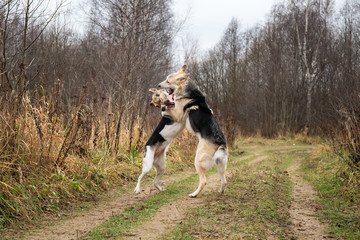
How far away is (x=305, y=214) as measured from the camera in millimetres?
4578

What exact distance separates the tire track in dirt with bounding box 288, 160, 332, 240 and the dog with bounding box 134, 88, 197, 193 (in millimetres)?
2407

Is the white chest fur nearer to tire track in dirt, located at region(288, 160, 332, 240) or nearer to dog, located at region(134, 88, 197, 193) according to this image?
dog, located at region(134, 88, 197, 193)

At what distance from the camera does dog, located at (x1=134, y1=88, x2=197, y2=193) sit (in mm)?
5672

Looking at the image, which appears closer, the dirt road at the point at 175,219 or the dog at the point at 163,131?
the dirt road at the point at 175,219

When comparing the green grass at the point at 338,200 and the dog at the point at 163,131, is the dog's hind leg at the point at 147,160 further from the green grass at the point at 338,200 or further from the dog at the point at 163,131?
the green grass at the point at 338,200

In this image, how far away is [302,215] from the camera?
4520mm

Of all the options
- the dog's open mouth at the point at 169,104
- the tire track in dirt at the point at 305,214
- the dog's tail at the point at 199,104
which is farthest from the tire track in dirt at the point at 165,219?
the dog's open mouth at the point at 169,104

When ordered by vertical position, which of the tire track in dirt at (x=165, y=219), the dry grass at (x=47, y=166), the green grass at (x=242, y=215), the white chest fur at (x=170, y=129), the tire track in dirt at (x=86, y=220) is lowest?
the tire track in dirt at (x=86, y=220)

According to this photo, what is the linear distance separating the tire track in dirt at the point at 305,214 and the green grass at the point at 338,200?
0.42 feet

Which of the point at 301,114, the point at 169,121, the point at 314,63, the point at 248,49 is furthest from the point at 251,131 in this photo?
the point at 169,121

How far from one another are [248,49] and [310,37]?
7.32 metres

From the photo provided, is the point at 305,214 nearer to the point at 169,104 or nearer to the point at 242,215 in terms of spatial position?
the point at 242,215

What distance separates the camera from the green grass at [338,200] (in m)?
3.87

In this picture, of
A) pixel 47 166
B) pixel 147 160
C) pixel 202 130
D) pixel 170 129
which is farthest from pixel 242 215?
pixel 47 166
